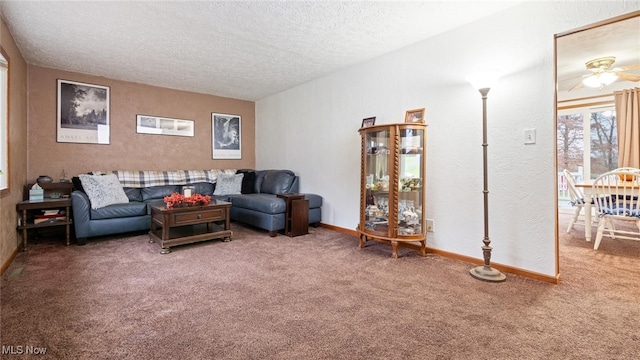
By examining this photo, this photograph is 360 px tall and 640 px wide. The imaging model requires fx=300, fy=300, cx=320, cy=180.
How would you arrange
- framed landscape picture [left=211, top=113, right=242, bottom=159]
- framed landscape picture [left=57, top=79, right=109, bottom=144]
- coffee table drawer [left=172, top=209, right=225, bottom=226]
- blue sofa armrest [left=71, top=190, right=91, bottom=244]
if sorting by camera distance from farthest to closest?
1. framed landscape picture [left=211, top=113, right=242, bottom=159]
2. framed landscape picture [left=57, top=79, right=109, bottom=144]
3. blue sofa armrest [left=71, top=190, right=91, bottom=244]
4. coffee table drawer [left=172, top=209, right=225, bottom=226]

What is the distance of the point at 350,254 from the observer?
326 centimetres

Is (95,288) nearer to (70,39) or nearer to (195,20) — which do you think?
(195,20)

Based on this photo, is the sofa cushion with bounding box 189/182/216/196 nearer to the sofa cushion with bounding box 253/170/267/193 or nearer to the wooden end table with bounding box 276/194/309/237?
the sofa cushion with bounding box 253/170/267/193

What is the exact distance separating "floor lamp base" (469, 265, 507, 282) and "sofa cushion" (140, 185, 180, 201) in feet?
14.8

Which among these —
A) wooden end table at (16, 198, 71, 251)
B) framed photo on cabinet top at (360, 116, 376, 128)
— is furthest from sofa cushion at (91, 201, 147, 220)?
framed photo on cabinet top at (360, 116, 376, 128)

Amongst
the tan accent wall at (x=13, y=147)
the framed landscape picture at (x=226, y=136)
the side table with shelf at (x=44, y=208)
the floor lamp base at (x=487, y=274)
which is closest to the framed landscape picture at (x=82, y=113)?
A: the tan accent wall at (x=13, y=147)

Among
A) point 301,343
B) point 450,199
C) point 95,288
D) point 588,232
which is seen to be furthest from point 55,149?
point 588,232

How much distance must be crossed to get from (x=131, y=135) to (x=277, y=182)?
8.32 ft

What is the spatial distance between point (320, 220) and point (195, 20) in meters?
3.07

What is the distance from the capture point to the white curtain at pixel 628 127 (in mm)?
4805

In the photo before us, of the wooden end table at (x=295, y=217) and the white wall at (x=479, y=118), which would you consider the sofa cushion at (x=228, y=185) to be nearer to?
the wooden end table at (x=295, y=217)

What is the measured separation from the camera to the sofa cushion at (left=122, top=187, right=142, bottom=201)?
455 cm

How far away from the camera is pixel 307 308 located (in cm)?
201

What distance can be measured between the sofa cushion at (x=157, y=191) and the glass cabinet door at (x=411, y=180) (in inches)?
148
